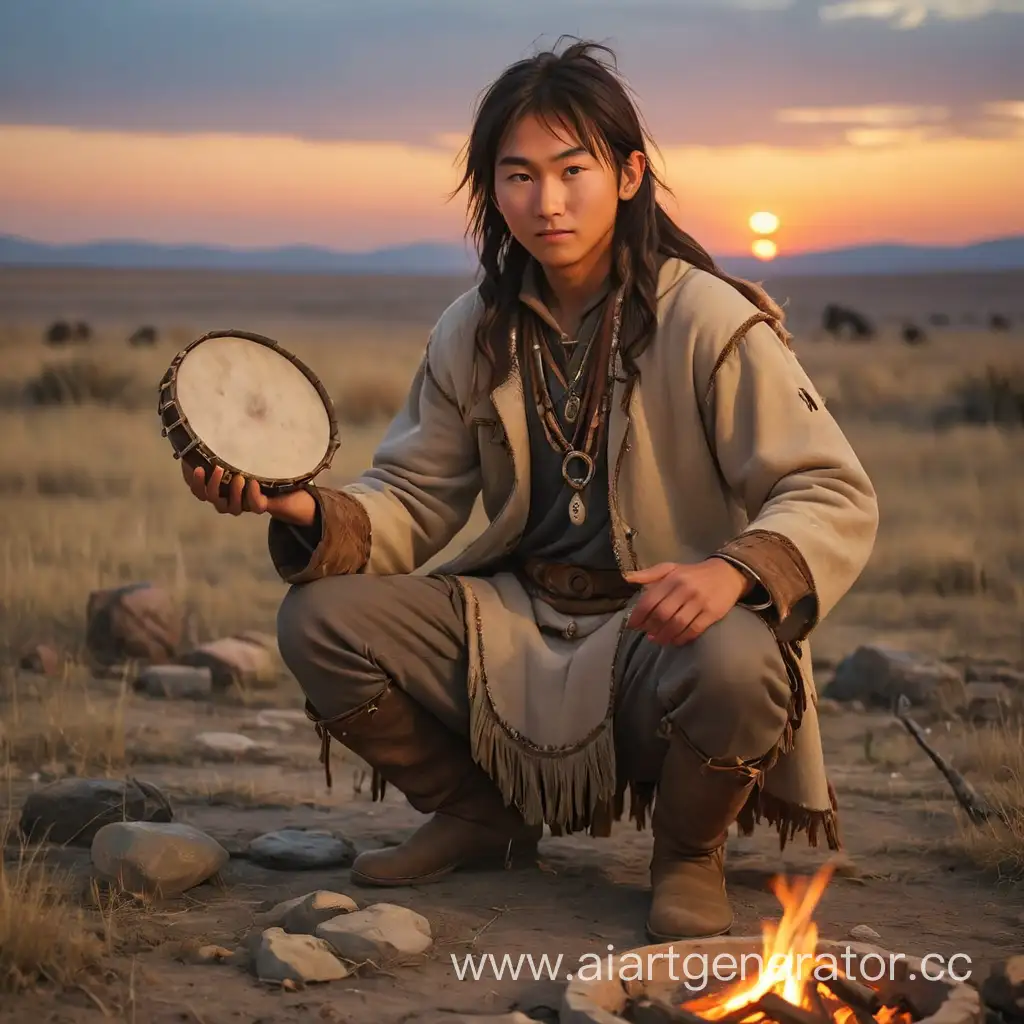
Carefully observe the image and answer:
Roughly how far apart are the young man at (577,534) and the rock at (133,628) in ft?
8.15

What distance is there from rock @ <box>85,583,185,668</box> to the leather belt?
2.73 metres

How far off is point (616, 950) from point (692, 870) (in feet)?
0.86

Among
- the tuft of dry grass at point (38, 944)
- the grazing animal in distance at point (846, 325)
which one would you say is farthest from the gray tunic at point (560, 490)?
the grazing animal in distance at point (846, 325)

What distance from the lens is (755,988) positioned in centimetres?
269

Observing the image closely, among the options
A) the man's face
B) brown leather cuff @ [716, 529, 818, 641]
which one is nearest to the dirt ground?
brown leather cuff @ [716, 529, 818, 641]

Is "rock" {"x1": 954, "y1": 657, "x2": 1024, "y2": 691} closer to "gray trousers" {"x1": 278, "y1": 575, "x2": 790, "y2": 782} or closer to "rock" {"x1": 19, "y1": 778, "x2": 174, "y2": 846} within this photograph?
"gray trousers" {"x1": 278, "y1": 575, "x2": 790, "y2": 782}

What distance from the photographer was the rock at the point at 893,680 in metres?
5.46

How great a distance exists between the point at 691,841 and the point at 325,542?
975 millimetres

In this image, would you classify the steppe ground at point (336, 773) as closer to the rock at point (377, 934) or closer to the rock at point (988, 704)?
the rock at point (377, 934)

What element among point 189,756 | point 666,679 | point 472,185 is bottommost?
point 189,756

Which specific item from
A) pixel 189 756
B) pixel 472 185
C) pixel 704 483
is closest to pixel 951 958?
pixel 704 483

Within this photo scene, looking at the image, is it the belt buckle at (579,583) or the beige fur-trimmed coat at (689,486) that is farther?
the belt buckle at (579,583)

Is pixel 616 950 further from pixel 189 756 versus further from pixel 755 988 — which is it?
pixel 189 756

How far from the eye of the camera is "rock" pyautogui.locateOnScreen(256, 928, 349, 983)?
295 centimetres
